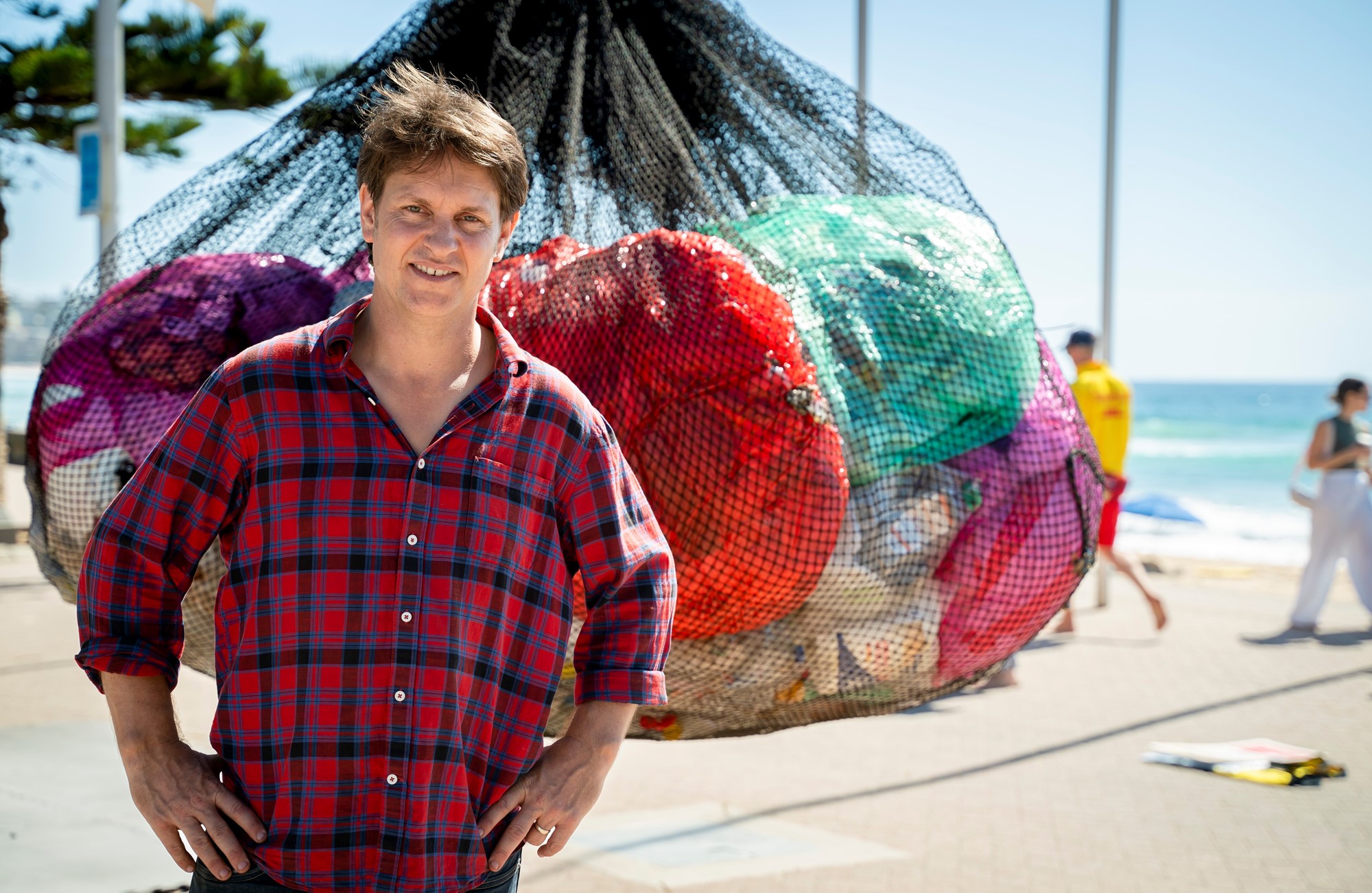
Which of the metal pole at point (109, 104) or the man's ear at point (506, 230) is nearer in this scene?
the man's ear at point (506, 230)

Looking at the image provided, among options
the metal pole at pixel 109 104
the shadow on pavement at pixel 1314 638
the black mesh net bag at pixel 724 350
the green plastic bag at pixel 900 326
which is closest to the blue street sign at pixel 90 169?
the metal pole at pixel 109 104

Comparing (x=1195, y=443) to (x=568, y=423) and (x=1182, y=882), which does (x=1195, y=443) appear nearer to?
(x=1182, y=882)

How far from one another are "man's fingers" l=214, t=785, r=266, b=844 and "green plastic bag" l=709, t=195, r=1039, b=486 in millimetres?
1125

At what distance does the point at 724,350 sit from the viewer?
80.7 inches

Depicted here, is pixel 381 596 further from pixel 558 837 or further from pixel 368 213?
pixel 368 213

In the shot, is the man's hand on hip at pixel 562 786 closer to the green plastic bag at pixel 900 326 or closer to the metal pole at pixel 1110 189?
the green plastic bag at pixel 900 326

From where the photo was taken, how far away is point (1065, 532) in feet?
7.54

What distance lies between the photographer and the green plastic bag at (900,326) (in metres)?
2.19

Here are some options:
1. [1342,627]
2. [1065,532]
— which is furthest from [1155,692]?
[1065,532]

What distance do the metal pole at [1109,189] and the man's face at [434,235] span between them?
26.3 feet

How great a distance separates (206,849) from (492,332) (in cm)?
77

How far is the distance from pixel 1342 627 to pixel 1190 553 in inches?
393

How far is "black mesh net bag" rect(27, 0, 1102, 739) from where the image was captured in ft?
6.74

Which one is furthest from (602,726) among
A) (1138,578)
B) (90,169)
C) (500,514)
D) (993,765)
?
(1138,578)
